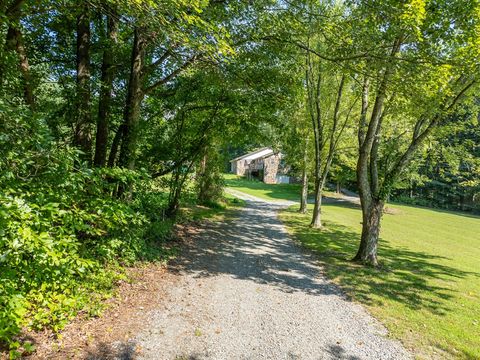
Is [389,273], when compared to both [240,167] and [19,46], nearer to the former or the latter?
[19,46]

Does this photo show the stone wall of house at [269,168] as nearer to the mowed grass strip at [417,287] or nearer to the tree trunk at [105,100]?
the mowed grass strip at [417,287]

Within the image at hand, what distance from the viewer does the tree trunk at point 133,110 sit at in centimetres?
787

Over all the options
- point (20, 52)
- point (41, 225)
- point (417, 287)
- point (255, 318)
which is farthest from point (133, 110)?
point (417, 287)

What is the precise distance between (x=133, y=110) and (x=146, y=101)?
2332 millimetres

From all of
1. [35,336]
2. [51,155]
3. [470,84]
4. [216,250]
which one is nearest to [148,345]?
[35,336]

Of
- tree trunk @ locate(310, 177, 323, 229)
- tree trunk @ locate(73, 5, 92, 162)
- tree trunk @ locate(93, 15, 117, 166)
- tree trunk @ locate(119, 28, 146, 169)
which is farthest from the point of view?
tree trunk @ locate(310, 177, 323, 229)

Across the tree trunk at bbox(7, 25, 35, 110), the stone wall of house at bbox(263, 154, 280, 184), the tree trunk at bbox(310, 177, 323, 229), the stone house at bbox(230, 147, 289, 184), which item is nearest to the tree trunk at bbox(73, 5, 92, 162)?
the tree trunk at bbox(7, 25, 35, 110)

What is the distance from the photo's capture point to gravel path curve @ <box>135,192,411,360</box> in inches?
176

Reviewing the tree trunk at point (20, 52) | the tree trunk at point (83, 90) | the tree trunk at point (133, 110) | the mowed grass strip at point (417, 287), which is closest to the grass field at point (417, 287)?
the mowed grass strip at point (417, 287)

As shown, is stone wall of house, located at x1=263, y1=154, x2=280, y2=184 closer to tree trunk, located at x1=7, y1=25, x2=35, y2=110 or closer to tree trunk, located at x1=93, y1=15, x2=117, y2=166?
tree trunk, located at x1=93, y1=15, x2=117, y2=166

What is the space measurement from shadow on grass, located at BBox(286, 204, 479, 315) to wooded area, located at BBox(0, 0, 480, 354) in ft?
3.22

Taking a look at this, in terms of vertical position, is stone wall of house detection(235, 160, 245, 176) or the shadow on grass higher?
stone wall of house detection(235, 160, 245, 176)

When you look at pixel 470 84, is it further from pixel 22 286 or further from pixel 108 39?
pixel 22 286

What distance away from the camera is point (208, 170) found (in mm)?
18000
